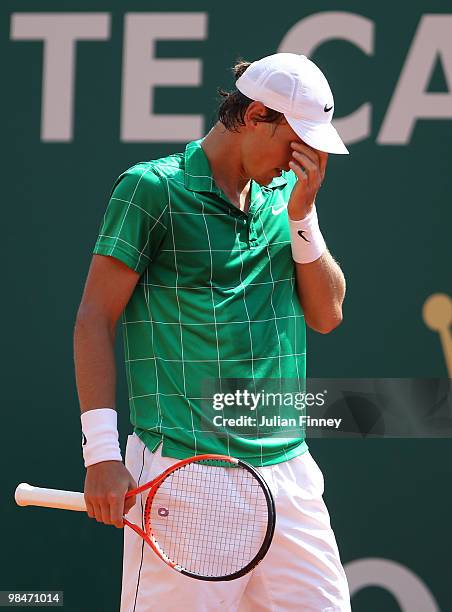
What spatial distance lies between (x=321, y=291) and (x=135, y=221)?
47 centimetres

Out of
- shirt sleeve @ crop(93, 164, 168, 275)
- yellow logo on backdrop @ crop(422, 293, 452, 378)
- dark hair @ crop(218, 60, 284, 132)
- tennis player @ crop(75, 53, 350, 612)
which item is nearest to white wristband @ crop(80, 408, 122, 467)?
tennis player @ crop(75, 53, 350, 612)

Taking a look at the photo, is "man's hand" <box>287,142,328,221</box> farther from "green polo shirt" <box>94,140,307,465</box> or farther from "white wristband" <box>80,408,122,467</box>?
"white wristband" <box>80,408,122,467</box>

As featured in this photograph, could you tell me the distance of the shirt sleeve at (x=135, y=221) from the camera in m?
2.42

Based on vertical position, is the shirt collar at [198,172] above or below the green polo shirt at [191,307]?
above

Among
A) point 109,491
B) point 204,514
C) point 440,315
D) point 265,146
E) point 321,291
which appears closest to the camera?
point 109,491

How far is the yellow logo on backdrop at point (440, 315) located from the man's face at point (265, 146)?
1275 mm

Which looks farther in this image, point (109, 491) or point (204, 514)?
point (204, 514)

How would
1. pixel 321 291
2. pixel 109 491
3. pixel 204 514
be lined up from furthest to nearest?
pixel 321 291 → pixel 204 514 → pixel 109 491

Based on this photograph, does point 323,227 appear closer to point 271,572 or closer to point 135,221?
point 135,221

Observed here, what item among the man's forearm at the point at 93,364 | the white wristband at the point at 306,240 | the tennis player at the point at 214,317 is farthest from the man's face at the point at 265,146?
the man's forearm at the point at 93,364

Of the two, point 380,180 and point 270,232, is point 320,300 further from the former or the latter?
point 380,180

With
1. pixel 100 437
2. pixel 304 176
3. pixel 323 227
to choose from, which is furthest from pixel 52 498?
pixel 323 227

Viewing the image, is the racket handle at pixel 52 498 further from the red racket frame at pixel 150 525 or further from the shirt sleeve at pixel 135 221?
the shirt sleeve at pixel 135 221

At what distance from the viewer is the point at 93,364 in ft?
7.92
